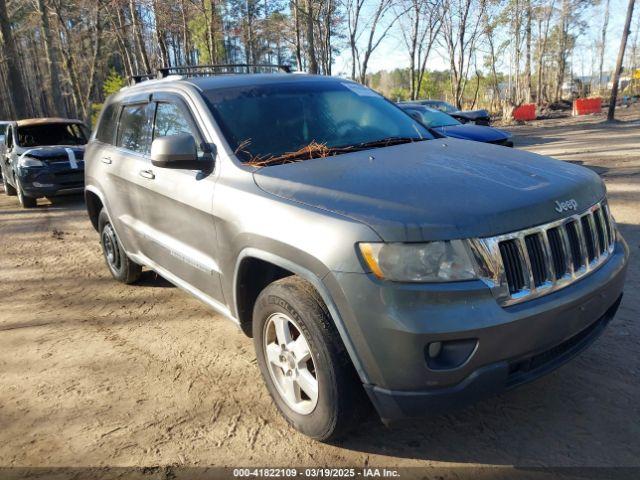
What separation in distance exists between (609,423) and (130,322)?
11.5 ft

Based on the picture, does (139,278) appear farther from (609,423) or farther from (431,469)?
(609,423)

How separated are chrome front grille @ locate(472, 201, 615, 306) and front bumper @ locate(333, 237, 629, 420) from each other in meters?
0.06

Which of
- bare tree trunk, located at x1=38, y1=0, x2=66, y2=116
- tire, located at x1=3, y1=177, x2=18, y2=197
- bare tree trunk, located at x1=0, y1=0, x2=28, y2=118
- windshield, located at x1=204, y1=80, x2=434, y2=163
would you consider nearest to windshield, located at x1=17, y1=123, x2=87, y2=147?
tire, located at x1=3, y1=177, x2=18, y2=197

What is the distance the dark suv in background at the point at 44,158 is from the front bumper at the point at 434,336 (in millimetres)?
9306

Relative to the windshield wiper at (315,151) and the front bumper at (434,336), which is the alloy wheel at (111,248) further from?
the front bumper at (434,336)

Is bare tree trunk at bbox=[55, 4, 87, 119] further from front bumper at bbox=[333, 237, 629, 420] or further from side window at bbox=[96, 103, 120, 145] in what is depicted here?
front bumper at bbox=[333, 237, 629, 420]

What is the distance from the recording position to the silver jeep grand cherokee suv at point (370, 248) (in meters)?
2.12

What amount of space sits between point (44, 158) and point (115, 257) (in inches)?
232

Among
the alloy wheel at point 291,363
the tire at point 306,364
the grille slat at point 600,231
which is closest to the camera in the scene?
the tire at point 306,364

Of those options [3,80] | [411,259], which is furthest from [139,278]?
[3,80]

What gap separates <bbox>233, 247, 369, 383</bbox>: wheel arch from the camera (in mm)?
2248

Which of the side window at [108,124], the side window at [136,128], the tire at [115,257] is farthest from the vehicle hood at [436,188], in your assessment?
the tire at [115,257]

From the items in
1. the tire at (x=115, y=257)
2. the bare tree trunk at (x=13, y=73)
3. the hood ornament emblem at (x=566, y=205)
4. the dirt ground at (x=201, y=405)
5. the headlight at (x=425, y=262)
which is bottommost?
the dirt ground at (x=201, y=405)

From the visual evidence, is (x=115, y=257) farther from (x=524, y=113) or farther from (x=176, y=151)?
(x=524, y=113)
